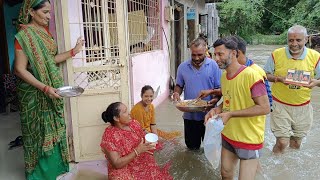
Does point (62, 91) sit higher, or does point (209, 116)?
point (62, 91)

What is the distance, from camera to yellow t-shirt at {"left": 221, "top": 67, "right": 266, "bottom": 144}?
2.35m

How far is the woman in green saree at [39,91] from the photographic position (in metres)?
2.52

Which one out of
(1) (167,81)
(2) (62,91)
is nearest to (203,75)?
(2) (62,91)

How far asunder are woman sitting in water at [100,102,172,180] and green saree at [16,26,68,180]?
48cm

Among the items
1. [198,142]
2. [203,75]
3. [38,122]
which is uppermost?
[203,75]

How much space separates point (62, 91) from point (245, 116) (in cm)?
155

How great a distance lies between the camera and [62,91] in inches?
100

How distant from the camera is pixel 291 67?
11.6 feet

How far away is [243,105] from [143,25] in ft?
12.5

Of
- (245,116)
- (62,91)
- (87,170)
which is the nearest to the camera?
(245,116)

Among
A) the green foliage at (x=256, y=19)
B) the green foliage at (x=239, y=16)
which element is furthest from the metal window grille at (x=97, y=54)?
the green foliage at (x=239, y=16)

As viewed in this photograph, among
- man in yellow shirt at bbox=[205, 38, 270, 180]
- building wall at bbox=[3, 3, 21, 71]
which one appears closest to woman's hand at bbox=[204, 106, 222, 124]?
man in yellow shirt at bbox=[205, 38, 270, 180]

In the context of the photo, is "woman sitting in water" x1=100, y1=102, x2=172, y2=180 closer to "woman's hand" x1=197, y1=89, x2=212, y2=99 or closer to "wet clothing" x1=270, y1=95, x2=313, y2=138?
"woman's hand" x1=197, y1=89, x2=212, y2=99

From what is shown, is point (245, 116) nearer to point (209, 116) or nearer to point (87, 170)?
point (209, 116)
